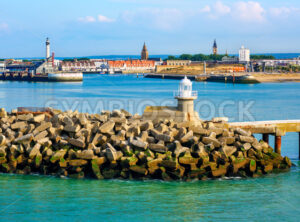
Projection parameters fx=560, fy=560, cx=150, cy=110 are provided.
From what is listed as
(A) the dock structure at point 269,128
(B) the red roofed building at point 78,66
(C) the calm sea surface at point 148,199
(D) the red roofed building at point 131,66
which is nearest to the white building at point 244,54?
(D) the red roofed building at point 131,66

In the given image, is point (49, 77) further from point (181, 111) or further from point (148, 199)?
point (148, 199)

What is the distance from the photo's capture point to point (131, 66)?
192 metres

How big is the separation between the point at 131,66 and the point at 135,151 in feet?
569

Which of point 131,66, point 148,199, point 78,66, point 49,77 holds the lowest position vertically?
point 148,199

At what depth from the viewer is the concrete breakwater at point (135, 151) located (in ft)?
61.7

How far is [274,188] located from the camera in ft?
59.8

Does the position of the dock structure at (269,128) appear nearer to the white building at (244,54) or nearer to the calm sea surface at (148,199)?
the calm sea surface at (148,199)

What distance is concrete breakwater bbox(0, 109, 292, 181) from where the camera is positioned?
18797mm

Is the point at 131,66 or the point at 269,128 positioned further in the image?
the point at 131,66

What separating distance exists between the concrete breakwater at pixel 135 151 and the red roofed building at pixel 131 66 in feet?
530

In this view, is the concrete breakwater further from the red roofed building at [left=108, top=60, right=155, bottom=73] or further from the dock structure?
the red roofed building at [left=108, top=60, right=155, bottom=73]

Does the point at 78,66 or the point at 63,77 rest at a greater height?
the point at 78,66

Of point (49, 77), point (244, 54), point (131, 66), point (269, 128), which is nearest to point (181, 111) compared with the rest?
point (269, 128)

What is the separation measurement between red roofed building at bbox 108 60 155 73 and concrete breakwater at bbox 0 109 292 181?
161487mm
